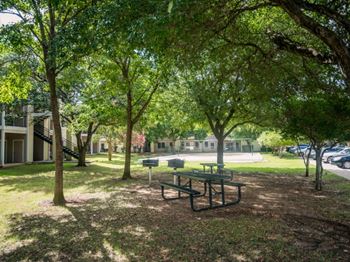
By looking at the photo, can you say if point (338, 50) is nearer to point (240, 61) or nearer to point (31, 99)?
point (240, 61)

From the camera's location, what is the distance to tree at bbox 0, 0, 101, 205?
5.02m

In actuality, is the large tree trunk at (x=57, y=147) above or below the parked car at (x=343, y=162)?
above

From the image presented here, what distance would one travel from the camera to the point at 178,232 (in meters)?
5.38

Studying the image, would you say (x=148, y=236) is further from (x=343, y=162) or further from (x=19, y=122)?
(x=343, y=162)

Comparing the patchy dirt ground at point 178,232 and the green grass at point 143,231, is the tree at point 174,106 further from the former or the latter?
the patchy dirt ground at point 178,232

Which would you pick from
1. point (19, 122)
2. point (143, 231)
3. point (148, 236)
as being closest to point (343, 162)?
point (143, 231)

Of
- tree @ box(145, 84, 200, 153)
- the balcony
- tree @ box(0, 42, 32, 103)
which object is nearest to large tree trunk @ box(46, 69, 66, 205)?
tree @ box(0, 42, 32, 103)

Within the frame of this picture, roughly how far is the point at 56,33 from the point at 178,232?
4.88 meters

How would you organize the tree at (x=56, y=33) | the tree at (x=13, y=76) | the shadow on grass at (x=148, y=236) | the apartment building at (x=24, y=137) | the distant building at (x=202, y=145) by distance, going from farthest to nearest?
the distant building at (x=202, y=145) → the apartment building at (x=24, y=137) → the tree at (x=13, y=76) → the tree at (x=56, y=33) → the shadow on grass at (x=148, y=236)

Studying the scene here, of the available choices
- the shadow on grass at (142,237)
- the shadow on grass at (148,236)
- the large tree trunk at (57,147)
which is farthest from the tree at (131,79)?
the shadow on grass at (142,237)

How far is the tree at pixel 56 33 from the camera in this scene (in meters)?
5.02

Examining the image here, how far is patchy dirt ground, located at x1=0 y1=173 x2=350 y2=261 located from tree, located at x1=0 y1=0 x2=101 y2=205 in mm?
1901

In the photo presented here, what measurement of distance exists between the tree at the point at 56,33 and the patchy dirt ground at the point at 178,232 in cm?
190

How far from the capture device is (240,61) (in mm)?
8438
